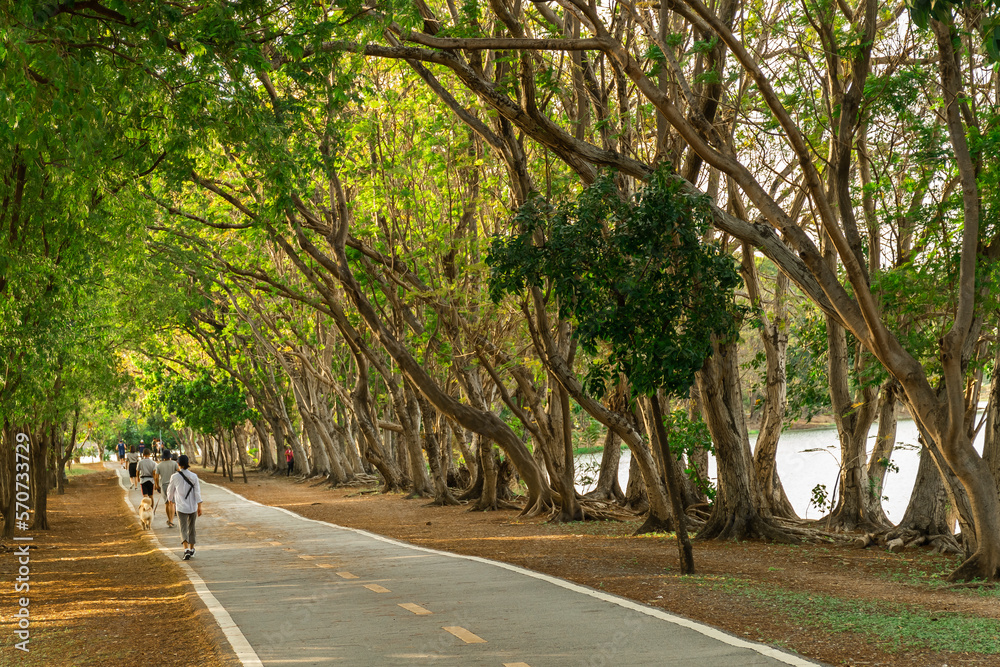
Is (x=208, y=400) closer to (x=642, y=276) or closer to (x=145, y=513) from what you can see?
(x=145, y=513)

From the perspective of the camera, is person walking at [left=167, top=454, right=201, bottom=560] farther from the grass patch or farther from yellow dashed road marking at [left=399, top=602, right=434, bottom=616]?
the grass patch

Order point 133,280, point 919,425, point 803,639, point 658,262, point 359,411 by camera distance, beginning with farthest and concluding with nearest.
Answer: point 359,411 → point 133,280 → point 919,425 → point 658,262 → point 803,639

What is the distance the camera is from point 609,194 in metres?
10.2

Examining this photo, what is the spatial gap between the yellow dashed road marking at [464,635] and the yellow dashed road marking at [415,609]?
26.2 inches

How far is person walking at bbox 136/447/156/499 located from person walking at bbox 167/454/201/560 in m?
6.78

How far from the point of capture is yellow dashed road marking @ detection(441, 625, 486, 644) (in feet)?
23.1

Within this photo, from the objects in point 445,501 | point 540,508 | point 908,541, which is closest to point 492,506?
point 445,501

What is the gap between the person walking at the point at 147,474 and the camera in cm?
1997

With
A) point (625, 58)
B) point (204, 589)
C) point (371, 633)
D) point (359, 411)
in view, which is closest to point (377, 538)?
point (204, 589)

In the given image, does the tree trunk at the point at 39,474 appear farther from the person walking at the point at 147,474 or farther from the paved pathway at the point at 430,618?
the paved pathway at the point at 430,618

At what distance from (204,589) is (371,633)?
11.6ft

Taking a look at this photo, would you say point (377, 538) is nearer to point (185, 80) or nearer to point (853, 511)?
point (853, 511)

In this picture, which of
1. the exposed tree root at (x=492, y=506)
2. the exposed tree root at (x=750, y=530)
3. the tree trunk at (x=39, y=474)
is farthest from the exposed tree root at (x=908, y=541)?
the tree trunk at (x=39, y=474)

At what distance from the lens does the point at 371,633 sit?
7461mm
